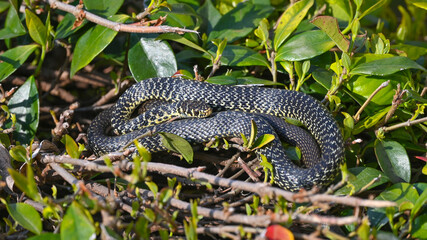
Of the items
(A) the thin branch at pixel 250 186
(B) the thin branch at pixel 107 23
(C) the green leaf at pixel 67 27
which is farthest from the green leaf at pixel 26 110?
(A) the thin branch at pixel 250 186

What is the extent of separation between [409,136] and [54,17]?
361 cm

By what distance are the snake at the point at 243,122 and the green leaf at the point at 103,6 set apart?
2.20 ft

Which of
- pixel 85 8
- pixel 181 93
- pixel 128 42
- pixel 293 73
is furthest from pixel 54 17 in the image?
pixel 293 73

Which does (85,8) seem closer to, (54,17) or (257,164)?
(54,17)

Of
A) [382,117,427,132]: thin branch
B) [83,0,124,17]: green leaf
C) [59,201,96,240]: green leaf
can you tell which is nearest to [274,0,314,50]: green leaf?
[382,117,427,132]: thin branch

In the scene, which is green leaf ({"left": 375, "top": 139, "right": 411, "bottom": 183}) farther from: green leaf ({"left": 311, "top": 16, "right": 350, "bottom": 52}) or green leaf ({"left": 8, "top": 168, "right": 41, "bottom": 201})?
green leaf ({"left": 8, "top": 168, "right": 41, "bottom": 201})

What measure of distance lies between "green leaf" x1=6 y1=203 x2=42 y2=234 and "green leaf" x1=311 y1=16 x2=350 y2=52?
219 centimetres

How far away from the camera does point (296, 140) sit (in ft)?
11.7

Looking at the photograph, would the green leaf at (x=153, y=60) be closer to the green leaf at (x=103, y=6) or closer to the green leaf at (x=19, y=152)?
the green leaf at (x=103, y=6)

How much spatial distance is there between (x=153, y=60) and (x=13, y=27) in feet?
4.32

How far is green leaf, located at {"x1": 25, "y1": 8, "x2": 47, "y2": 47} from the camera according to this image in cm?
359

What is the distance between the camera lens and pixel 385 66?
3188 millimetres

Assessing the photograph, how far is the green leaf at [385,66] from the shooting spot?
10.3 ft

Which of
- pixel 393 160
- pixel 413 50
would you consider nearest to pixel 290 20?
pixel 413 50
